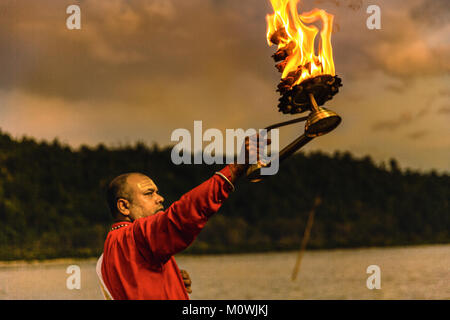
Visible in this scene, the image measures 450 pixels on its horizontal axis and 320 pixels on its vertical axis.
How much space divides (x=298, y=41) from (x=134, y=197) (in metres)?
1.37

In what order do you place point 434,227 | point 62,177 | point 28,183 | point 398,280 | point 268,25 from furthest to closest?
point 434,227 → point 62,177 → point 28,183 → point 398,280 → point 268,25

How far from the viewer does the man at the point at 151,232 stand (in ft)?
9.39

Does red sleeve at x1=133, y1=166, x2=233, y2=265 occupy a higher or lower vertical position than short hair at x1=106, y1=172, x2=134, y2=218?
lower

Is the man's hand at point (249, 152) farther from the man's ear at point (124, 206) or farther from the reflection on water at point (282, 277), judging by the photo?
the reflection on water at point (282, 277)

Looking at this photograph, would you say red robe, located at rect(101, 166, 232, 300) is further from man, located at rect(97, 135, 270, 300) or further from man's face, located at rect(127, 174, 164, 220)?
man's face, located at rect(127, 174, 164, 220)

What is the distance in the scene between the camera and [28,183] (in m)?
64.8

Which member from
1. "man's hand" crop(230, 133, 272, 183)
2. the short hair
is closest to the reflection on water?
the short hair

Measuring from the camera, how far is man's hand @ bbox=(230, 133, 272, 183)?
289cm

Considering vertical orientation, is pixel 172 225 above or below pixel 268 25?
below

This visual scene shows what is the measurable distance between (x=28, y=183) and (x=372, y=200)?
5989 centimetres

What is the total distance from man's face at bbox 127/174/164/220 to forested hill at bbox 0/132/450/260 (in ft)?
185

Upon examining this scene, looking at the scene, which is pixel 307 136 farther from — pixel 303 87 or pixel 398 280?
pixel 398 280

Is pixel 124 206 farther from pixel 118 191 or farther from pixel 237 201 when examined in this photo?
pixel 237 201
